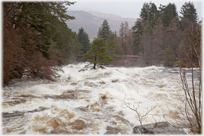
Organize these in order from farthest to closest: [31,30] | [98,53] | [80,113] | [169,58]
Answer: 1. [169,58]
2. [98,53]
3. [31,30]
4. [80,113]

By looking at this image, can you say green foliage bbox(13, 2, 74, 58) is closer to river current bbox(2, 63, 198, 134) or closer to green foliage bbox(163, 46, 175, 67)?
river current bbox(2, 63, 198, 134)

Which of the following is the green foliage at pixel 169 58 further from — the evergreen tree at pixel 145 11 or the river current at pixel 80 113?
the evergreen tree at pixel 145 11

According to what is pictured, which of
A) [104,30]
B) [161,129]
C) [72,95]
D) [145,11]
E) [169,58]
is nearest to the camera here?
[161,129]

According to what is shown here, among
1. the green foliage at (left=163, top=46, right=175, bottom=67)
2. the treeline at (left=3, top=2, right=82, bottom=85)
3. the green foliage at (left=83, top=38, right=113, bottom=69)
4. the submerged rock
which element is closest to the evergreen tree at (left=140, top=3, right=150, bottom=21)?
the green foliage at (left=163, top=46, right=175, bottom=67)

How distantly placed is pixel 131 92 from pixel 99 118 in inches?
146

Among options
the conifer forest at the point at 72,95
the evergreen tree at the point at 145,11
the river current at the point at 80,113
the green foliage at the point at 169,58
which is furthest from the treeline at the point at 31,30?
the evergreen tree at the point at 145,11

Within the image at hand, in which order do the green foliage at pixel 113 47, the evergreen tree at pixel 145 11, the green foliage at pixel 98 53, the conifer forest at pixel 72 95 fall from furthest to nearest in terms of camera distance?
the evergreen tree at pixel 145 11 → the green foliage at pixel 113 47 → the green foliage at pixel 98 53 → the conifer forest at pixel 72 95

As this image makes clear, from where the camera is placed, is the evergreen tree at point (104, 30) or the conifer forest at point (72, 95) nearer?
the conifer forest at point (72, 95)

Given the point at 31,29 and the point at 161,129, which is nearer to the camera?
the point at 161,129

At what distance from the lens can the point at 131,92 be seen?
8.09m

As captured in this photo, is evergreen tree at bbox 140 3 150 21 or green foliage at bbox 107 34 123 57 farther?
evergreen tree at bbox 140 3 150 21

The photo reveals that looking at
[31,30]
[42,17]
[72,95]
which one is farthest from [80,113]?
[42,17]

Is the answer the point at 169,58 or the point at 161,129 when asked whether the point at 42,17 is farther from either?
the point at 169,58

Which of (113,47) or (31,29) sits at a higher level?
(113,47)
